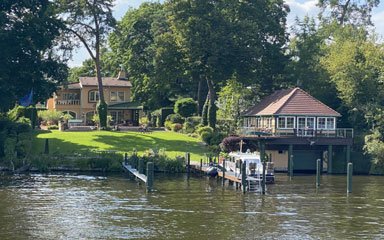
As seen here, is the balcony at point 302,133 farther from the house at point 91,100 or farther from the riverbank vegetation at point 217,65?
the house at point 91,100

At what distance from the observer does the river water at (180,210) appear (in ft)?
101

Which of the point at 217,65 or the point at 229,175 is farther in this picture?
the point at 217,65

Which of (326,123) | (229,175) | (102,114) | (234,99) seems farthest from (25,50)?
(326,123)

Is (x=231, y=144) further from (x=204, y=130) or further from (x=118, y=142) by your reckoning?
(x=118, y=142)

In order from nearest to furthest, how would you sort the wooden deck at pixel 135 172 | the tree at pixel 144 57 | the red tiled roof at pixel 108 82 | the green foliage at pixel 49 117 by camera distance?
the wooden deck at pixel 135 172 → the green foliage at pixel 49 117 → the tree at pixel 144 57 → the red tiled roof at pixel 108 82

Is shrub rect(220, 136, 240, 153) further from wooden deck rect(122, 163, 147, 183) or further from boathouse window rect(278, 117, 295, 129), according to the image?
wooden deck rect(122, 163, 147, 183)

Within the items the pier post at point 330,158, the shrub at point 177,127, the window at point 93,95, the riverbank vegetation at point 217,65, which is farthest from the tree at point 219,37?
the window at point 93,95

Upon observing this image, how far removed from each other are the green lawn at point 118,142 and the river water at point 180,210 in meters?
13.3

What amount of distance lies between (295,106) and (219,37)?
44.4 ft

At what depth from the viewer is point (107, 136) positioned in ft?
247

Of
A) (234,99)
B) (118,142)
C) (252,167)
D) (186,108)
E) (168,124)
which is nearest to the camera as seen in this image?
(252,167)

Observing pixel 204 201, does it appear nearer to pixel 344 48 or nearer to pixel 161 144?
pixel 161 144

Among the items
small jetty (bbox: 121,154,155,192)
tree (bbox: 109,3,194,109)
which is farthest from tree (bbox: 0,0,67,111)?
tree (bbox: 109,3,194,109)

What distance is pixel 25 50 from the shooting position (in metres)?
62.9
